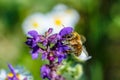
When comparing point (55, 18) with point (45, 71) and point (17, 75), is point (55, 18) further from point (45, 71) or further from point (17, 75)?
point (45, 71)

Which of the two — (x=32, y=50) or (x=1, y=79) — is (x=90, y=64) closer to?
(x=1, y=79)

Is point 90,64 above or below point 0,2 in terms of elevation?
below

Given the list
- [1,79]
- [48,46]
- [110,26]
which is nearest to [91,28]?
[110,26]

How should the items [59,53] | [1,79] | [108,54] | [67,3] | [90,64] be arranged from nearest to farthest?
[59,53]
[1,79]
[90,64]
[108,54]
[67,3]

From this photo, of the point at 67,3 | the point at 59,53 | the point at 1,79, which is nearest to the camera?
the point at 59,53

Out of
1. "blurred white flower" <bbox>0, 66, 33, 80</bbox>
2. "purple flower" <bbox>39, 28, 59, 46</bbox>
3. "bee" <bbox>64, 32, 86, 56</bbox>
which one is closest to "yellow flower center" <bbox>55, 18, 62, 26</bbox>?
"blurred white flower" <bbox>0, 66, 33, 80</bbox>

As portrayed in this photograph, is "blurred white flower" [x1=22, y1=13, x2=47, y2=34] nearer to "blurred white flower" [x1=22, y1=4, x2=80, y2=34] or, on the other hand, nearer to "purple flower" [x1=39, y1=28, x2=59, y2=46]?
"blurred white flower" [x1=22, y1=4, x2=80, y2=34]

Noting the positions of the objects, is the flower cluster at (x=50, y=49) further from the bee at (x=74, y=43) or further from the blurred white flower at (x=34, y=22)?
the blurred white flower at (x=34, y=22)
